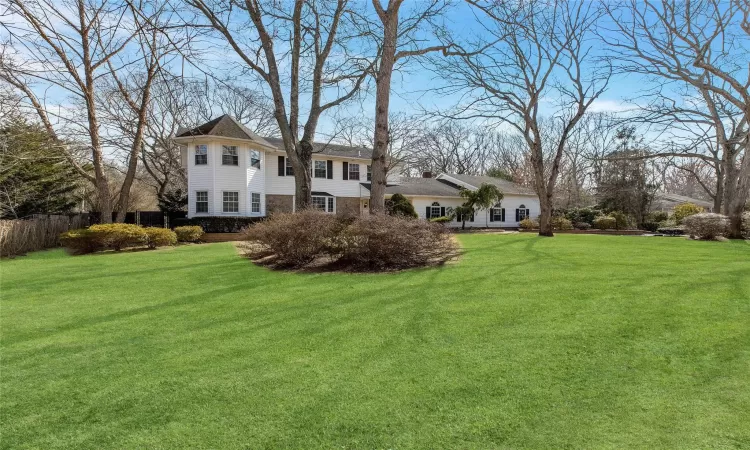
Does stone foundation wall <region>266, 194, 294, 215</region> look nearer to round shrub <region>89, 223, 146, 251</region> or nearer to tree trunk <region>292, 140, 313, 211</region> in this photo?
round shrub <region>89, 223, 146, 251</region>

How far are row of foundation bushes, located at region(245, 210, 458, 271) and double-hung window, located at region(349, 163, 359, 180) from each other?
1881 cm

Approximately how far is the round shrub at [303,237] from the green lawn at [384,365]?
7.37ft

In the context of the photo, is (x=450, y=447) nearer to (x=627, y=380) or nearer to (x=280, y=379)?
(x=280, y=379)

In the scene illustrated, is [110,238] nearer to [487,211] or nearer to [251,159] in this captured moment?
[251,159]

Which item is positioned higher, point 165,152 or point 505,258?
point 165,152

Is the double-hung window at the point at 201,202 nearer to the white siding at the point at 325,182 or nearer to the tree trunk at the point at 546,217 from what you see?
the white siding at the point at 325,182

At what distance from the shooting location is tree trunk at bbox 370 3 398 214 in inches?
482

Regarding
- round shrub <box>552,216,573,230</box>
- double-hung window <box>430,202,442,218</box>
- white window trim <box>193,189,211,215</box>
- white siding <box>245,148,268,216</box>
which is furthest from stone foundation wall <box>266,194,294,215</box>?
round shrub <box>552,216,573,230</box>

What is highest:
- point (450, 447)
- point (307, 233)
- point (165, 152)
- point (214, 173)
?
point (165, 152)

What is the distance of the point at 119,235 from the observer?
14.1m

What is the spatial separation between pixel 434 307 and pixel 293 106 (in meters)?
10.6

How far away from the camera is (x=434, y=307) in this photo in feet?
18.4

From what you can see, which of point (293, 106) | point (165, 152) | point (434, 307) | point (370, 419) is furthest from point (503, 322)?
point (165, 152)

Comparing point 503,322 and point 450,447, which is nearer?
point 450,447
